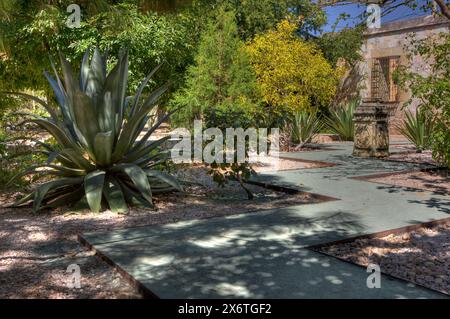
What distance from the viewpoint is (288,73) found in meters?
14.2

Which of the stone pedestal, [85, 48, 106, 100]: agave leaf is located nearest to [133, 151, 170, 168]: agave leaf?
[85, 48, 106, 100]: agave leaf

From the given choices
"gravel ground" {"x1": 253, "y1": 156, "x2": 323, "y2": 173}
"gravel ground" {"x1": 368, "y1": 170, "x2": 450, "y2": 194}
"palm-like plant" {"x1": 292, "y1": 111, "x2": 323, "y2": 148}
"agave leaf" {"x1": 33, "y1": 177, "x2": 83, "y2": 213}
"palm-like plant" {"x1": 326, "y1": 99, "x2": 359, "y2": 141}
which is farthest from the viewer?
"palm-like plant" {"x1": 326, "y1": 99, "x2": 359, "y2": 141}

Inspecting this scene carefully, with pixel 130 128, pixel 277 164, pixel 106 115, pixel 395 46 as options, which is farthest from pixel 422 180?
pixel 395 46

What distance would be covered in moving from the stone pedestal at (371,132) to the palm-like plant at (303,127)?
6.41ft

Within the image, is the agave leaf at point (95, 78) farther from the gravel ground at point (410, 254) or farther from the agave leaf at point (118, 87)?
the gravel ground at point (410, 254)

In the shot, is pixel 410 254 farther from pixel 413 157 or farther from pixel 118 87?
pixel 413 157

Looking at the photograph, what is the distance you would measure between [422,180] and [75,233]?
5.89 meters

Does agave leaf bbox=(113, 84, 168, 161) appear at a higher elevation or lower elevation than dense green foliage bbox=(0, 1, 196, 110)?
lower

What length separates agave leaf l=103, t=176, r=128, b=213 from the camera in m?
5.80

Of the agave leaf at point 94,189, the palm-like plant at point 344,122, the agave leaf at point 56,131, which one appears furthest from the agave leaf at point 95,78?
the palm-like plant at point 344,122

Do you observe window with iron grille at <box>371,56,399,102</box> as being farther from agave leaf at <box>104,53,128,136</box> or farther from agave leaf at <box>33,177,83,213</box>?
agave leaf at <box>33,177,83,213</box>

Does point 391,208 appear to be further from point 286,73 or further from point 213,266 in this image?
point 286,73
